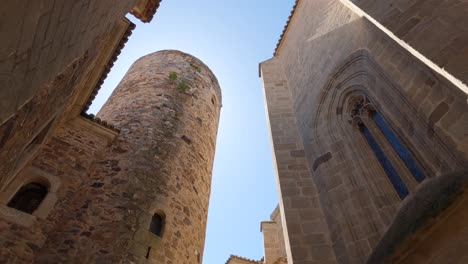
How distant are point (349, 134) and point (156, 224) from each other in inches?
168

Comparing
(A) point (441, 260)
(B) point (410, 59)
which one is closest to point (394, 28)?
(B) point (410, 59)

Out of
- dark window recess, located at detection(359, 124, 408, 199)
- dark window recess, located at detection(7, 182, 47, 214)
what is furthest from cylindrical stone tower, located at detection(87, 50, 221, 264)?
dark window recess, located at detection(359, 124, 408, 199)

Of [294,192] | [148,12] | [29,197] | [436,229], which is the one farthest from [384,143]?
[29,197]

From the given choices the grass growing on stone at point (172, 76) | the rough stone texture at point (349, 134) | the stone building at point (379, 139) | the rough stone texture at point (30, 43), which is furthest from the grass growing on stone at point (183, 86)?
the rough stone texture at point (30, 43)

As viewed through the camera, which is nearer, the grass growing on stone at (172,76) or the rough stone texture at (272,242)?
the grass growing on stone at (172,76)

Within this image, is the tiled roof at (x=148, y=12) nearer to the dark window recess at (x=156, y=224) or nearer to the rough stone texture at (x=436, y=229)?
the dark window recess at (x=156, y=224)

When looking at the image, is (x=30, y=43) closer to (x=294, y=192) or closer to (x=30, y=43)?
(x=30, y=43)

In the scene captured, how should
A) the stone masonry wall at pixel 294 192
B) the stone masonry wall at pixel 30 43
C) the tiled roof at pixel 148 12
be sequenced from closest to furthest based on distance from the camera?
the stone masonry wall at pixel 30 43
the stone masonry wall at pixel 294 192
the tiled roof at pixel 148 12

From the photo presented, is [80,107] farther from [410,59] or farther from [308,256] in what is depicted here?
[410,59]

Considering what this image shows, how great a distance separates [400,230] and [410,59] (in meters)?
2.25

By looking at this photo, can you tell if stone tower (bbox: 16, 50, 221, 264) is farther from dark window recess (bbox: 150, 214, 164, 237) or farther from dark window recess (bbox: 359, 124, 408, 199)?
dark window recess (bbox: 359, 124, 408, 199)

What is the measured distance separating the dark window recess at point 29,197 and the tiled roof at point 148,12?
4.49 meters

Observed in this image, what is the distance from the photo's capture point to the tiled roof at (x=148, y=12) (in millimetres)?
7793

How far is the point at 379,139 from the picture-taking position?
5098mm
